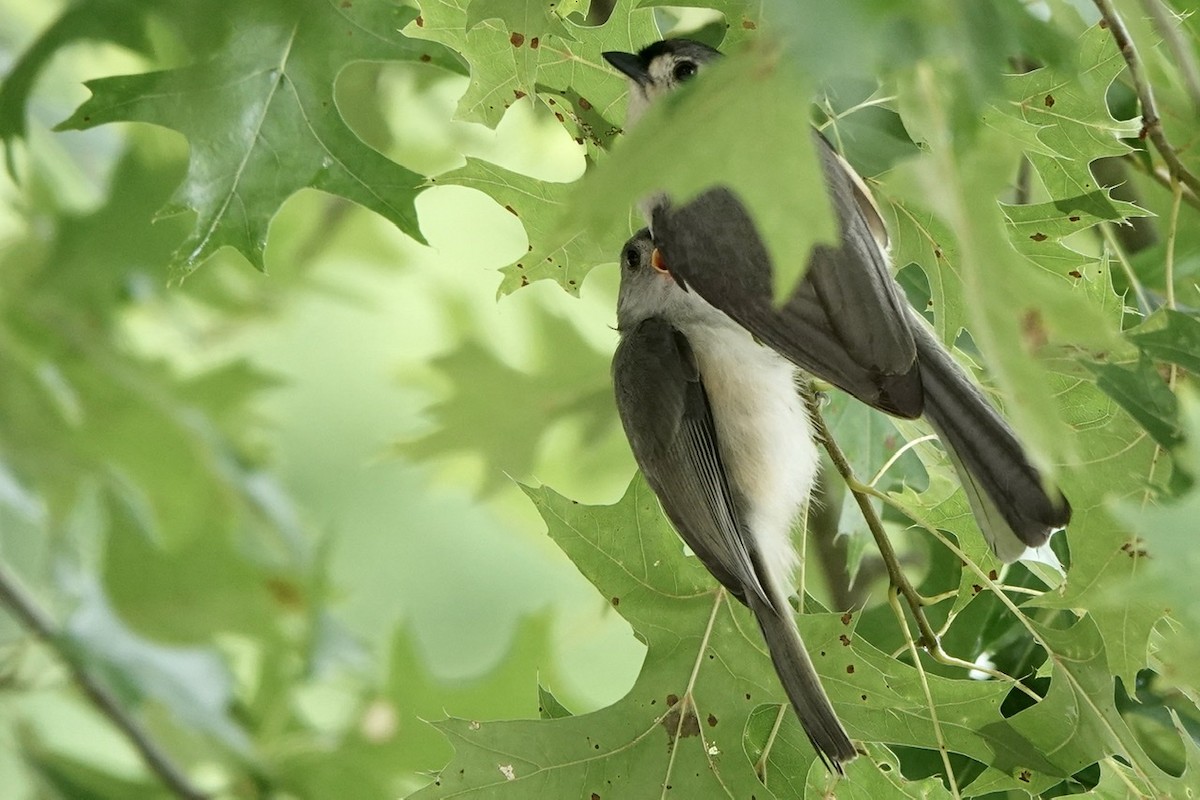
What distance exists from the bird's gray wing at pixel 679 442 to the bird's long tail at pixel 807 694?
8cm

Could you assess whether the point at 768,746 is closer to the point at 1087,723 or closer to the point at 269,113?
the point at 1087,723

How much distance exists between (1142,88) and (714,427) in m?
0.54

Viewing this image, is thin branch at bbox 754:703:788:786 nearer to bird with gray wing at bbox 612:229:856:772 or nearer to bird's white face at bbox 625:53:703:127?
bird with gray wing at bbox 612:229:856:772

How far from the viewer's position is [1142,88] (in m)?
1.18

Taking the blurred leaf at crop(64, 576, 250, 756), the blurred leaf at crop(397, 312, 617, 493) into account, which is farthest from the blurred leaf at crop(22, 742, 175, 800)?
the blurred leaf at crop(397, 312, 617, 493)

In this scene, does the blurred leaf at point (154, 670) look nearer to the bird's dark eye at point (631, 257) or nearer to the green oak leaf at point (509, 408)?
the green oak leaf at point (509, 408)

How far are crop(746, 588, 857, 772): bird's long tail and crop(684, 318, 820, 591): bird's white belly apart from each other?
0.17 metres

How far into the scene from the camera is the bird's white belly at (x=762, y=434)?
1.39 m

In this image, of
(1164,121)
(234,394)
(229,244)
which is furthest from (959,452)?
(234,394)

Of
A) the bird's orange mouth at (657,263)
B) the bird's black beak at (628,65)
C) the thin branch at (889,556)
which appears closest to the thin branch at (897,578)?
the thin branch at (889,556)

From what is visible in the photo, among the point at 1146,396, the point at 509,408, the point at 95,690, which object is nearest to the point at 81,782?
the point at 95,690

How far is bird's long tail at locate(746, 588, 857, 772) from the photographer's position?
112 cm

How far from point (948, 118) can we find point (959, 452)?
20.4 inches

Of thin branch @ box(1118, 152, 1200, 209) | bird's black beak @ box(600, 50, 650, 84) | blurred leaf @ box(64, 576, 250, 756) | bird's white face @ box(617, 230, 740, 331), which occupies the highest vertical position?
bird's black beak @ box(600, 50, 650, 84)
